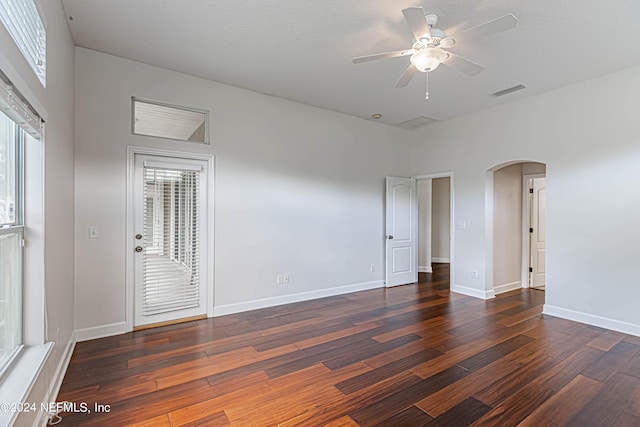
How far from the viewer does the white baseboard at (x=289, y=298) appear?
4.07m

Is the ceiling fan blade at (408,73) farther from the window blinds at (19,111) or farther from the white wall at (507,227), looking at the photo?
the white wall at (507,227)

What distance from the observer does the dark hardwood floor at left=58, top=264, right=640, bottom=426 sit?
206cm

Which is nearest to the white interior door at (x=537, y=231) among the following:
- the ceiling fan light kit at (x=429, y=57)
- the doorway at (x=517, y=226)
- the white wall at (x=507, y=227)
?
the doorway at (x=517, y=226)

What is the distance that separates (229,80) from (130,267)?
2611 mm

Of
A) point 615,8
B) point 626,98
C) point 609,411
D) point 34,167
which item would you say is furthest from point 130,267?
point 626,98

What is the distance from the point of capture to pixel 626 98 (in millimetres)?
3580

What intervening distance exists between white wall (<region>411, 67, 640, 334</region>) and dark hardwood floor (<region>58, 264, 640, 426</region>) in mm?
467

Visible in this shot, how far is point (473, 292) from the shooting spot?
5074 millimetres

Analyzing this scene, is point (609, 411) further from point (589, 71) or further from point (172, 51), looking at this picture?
point (172, 51)

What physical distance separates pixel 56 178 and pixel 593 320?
591 centimetres

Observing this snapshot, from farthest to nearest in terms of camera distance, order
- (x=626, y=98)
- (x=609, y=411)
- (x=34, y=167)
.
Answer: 1. (x=626, y=98)
2. (x=609, y=411)
3. (x=34, y=167)

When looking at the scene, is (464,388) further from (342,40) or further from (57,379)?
(342,40)

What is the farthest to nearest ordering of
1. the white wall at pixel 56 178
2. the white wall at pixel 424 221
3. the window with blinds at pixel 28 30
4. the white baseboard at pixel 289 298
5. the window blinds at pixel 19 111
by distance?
the white wall at pixel 424 221, the white baseboard at pixel 289 298, the white wall at pixel 56 178, the window with blinds at pixel 28 30, the window blinds at pixel 19 111

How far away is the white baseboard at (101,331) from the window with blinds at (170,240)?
0.26 metres
